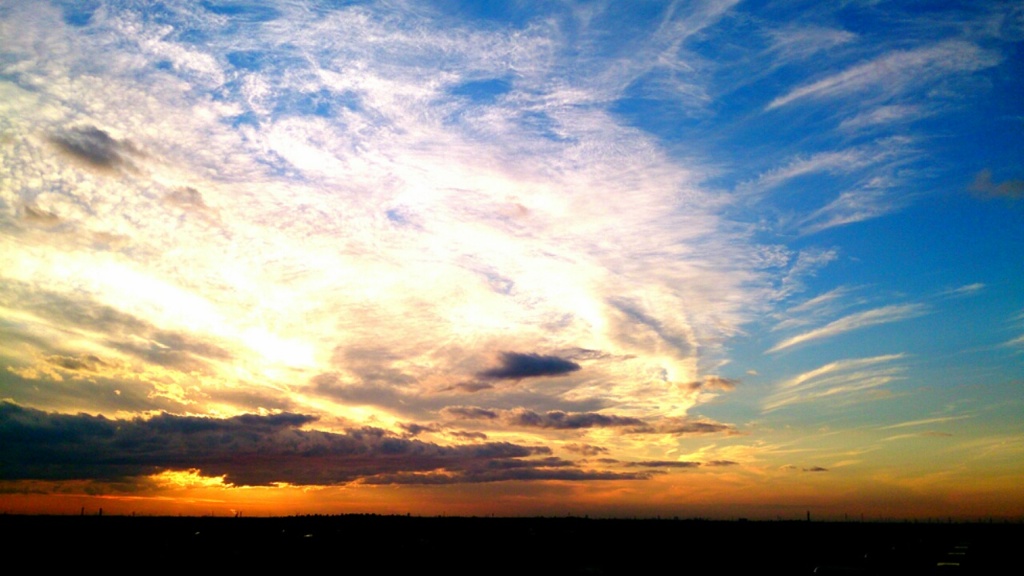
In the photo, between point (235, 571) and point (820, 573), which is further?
point (235, 571)

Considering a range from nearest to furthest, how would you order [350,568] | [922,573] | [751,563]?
1. [922,573]
2. [350,568]
3. [751,563]

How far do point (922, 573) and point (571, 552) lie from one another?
67215 mm

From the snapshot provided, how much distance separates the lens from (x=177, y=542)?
395ft

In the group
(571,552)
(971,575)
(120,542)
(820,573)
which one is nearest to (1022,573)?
(971,575)

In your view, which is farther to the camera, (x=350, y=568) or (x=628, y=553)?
(x=628, y=553)

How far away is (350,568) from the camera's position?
8788 cm

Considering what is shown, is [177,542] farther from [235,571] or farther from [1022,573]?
[1022,573]

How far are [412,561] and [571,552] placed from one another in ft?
148

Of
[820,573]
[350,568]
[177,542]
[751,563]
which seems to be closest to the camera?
[820,573]

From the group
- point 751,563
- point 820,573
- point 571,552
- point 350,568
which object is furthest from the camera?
point 571,552

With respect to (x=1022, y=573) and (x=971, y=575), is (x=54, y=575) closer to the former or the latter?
(x=971, y=575)

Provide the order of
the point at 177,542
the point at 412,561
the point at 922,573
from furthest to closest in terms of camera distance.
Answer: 1. the point at 177,542
2. the point at 412,561
3. the point at 922,573

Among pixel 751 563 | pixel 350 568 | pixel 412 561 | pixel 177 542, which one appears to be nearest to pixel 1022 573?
pixel 751 563

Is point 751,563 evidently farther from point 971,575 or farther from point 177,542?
point 177,542
